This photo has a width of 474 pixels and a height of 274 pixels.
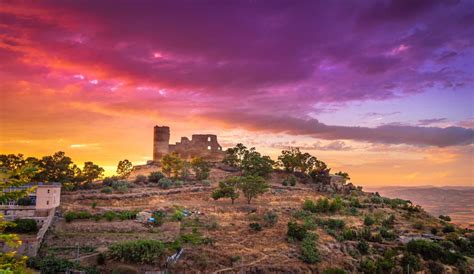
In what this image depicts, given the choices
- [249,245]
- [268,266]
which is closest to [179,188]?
[249,245]

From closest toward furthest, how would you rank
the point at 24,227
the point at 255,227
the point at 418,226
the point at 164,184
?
the point at 24,227, the point at 255,227, the point at 418,226, the point at 164,184

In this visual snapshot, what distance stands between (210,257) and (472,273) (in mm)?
23208

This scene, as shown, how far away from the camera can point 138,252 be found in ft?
88.6

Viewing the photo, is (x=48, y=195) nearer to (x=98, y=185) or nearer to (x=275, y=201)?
(x=98, y=185)

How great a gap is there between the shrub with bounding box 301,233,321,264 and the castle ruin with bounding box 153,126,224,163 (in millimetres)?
44176

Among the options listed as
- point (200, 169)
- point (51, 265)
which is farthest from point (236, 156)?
point (51, 265)

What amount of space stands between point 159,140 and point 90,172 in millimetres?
25279

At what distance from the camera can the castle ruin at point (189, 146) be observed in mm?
75625

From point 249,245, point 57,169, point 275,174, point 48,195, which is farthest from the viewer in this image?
point 275,174

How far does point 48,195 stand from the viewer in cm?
3538

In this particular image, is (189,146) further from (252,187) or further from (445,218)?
(445,218)

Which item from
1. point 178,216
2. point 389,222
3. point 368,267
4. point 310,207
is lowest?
point 368,267

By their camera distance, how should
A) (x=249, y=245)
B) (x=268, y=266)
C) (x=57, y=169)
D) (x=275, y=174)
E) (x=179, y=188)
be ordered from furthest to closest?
(x=275, y=174) < (x=179, y=188) < (x=57, y=169) < (x=249, y=245) < (x=268, y=266)

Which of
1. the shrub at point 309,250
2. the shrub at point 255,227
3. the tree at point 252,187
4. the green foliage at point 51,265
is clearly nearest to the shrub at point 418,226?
the shrub at point 309,250
